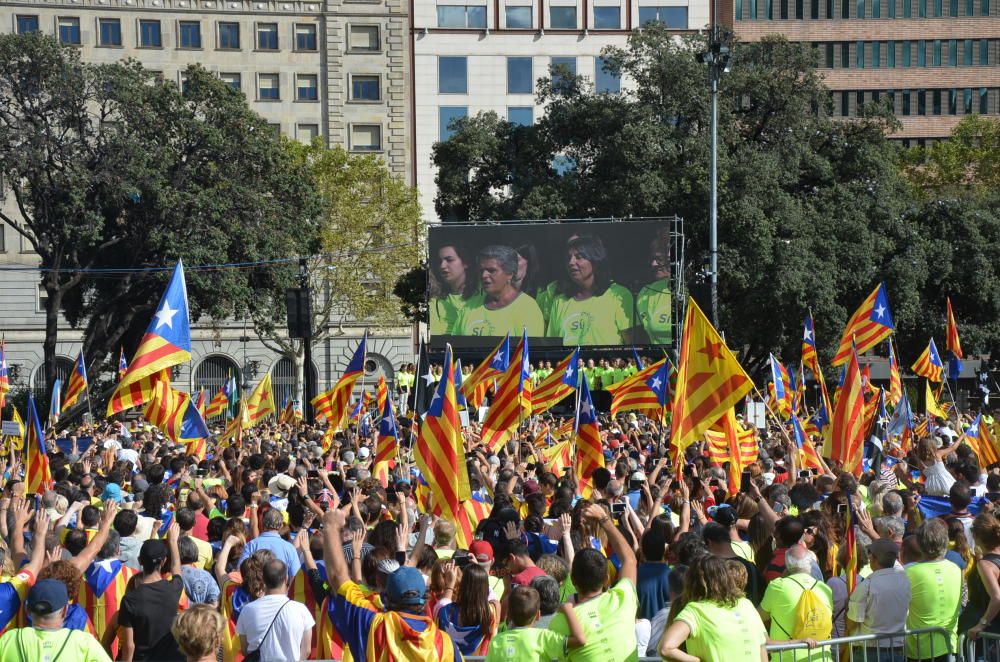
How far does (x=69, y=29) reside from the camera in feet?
191

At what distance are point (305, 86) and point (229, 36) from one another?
3967 mm

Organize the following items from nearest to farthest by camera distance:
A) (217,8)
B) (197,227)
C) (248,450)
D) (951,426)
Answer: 1. (248,450)
2. (951,426)
3. (197,227)
4. (217,8)

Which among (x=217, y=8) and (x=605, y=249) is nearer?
(x=605, y=249)

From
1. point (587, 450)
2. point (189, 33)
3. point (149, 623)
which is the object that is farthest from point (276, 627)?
point (189, 33)

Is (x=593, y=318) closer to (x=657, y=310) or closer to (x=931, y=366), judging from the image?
(x=657, y=310)

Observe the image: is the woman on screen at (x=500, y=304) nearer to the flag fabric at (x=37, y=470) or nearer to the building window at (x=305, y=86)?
the flag fabric at (x=37, y=470)

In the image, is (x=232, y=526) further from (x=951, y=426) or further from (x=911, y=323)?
(x=911, y=323)

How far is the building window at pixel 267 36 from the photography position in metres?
59.4

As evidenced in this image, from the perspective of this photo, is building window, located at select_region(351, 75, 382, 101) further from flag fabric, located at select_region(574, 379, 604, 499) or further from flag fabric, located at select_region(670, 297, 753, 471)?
flag fabric, located at select_region(670, 297, 753, 471)

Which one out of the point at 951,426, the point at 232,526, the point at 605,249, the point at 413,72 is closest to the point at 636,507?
the point at 232,526

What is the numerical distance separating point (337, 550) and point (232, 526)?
3457 mm

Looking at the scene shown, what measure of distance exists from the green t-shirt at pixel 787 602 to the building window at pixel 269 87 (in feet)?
179

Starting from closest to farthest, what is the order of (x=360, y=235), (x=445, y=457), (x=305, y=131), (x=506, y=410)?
(x=445, y=457) < (x=506, y=410) < (x=360, y=235) < (x=305, y=131)

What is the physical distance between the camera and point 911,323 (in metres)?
43.4
